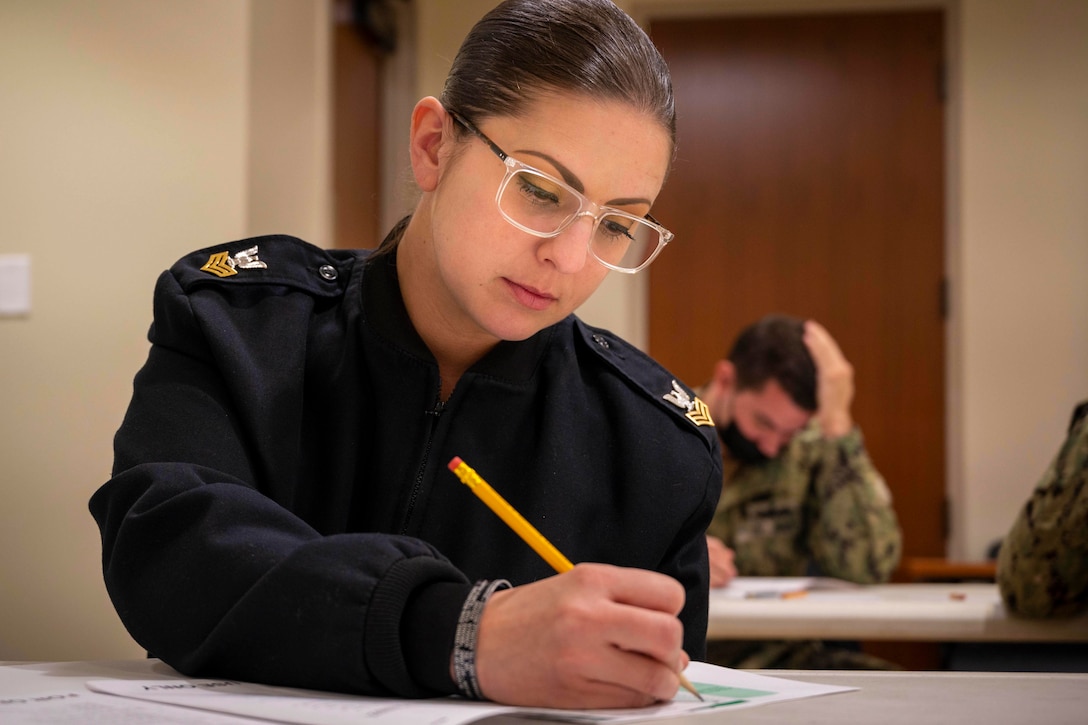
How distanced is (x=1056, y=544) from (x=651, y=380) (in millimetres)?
1228

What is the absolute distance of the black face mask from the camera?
3.13m

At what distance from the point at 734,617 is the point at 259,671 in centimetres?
156

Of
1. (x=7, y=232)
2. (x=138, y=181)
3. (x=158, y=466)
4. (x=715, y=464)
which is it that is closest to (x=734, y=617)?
(x=715, y=464)

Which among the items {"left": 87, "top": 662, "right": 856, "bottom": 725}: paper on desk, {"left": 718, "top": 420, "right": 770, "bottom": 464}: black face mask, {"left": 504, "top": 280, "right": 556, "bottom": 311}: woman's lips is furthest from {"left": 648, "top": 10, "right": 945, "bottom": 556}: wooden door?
{"left": 87, "top": 662, "right": 856, "bottom": 725}: paper on desk

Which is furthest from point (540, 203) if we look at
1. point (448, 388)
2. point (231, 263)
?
point (231, 263)

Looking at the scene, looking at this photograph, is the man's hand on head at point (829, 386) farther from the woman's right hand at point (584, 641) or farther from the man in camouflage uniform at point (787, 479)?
the woman's right hand at point (584, 641)

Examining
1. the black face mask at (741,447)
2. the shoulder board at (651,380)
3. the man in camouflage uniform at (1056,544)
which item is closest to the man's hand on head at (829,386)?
the black face mask at (741,447)

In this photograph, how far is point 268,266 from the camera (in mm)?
1226

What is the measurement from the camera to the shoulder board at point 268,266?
3.89ft

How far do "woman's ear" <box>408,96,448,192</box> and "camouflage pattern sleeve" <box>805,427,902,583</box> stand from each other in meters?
2.24

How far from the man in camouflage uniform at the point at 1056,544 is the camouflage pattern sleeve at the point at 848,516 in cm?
90

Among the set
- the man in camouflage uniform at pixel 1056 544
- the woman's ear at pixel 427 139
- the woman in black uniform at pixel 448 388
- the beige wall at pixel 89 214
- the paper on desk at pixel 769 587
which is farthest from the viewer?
the beige wall at pixel 89 214

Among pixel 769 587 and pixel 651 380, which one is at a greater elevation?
pixel 651 380

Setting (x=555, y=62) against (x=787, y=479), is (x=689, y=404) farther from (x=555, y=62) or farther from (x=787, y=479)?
(x=787, y=479)
